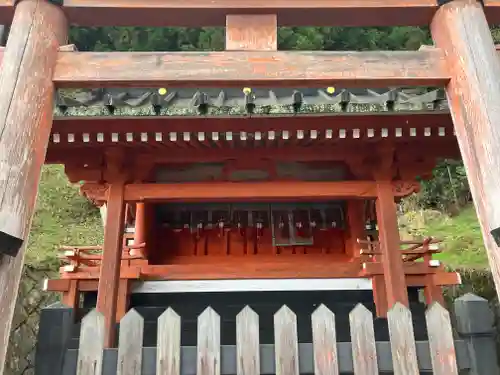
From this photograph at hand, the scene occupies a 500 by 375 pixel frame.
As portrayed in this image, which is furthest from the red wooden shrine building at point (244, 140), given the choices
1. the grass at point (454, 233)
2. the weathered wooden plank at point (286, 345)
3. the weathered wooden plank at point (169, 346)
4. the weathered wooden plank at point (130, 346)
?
the grass at point (454, 233)

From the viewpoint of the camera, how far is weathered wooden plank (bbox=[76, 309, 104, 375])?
237cm

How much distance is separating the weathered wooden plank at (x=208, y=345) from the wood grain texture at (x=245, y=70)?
140 cm

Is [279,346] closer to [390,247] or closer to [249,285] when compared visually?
[390,247]

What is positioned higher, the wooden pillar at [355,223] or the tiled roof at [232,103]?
the tiled roof at [232,103]

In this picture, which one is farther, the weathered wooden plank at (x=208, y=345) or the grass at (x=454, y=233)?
the grass at (x=454, y=233)

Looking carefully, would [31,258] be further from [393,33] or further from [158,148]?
[393,33]

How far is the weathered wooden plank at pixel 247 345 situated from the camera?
7.79 feet

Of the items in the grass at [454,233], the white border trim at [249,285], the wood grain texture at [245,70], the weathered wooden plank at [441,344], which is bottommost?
the weathered wooden plank at [441,344]

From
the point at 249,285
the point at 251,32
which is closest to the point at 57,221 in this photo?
the point at 249,285

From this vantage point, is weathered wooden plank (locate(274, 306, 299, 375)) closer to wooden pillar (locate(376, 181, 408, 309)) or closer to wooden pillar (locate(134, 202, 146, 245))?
wooden pillar (locate(376, 181, 408, 309))

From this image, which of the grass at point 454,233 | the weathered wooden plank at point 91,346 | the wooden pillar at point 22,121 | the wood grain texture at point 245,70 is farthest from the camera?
the grass at point 454,233

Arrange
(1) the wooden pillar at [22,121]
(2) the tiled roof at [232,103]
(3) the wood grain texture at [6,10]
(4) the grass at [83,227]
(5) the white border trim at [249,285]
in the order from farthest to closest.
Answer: (4) the grass at [83,227] < (5) the white border trim at [249,285] < (2) the tiled roof at [232,103] < (3) the wood grain texture at [6,10] < (1) the wooden pillar at [22,121]

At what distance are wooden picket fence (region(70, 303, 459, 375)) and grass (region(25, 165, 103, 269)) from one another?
26.8ft

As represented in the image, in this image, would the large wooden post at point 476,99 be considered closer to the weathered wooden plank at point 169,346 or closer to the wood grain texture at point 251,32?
the wood grain texture at point 251,32
